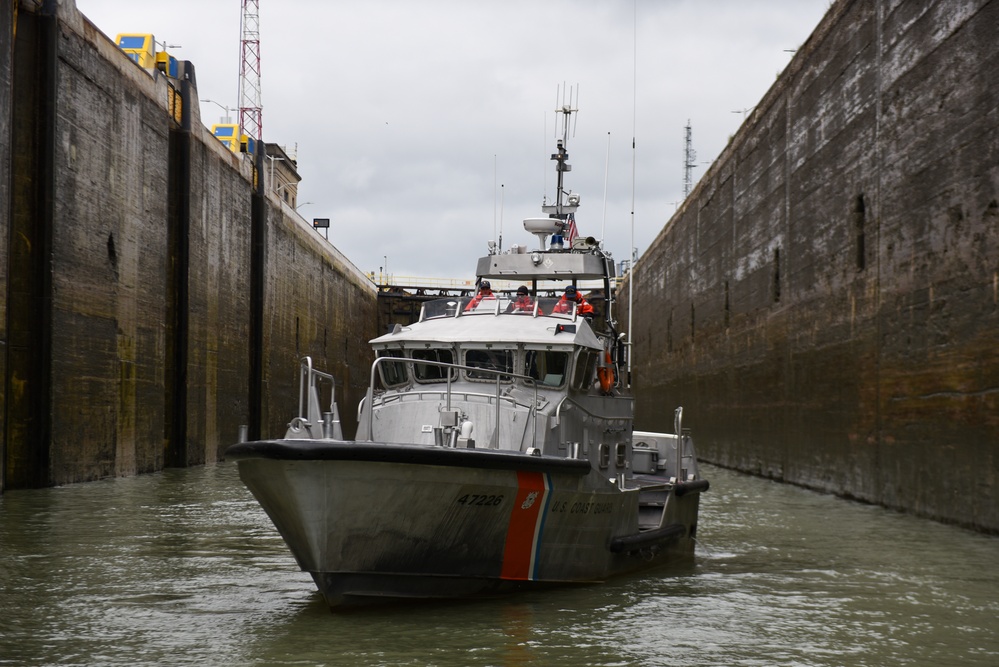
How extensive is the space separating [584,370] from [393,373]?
1.84m

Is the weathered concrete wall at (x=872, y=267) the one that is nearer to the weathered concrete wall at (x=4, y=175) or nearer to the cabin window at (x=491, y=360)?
the cabin window at (x=491, y=360)

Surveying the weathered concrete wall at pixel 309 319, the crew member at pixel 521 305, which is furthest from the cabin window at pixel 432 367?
the weathered concrete wall at pixel 309 319

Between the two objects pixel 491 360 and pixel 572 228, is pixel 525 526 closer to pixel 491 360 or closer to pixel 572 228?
pixel 491 360

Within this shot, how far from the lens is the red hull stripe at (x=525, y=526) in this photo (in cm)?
912

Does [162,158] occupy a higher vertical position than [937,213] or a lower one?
higher

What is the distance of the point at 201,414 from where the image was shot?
26562 millimetres

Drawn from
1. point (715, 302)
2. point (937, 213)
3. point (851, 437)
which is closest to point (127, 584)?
point (937, 213)

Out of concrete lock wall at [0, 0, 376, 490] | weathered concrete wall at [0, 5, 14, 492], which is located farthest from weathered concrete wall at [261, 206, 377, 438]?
weathered concrete wall at [0, 5, 14, 492]

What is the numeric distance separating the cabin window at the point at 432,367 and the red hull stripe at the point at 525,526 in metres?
1.90

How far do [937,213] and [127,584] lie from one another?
425 inches

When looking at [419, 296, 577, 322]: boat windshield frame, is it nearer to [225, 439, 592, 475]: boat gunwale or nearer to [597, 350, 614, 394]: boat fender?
[597, 350, 614, 394]: boat fender

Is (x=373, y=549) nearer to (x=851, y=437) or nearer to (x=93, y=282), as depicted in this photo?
Answer: (x=851, y=437)

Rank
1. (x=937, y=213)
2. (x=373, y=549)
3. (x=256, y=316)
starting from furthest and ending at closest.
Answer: (x=256, y=316), (x=937, y=213), (x=373, y=549)

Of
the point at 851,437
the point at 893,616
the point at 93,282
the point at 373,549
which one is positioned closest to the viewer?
the point at 373,549
